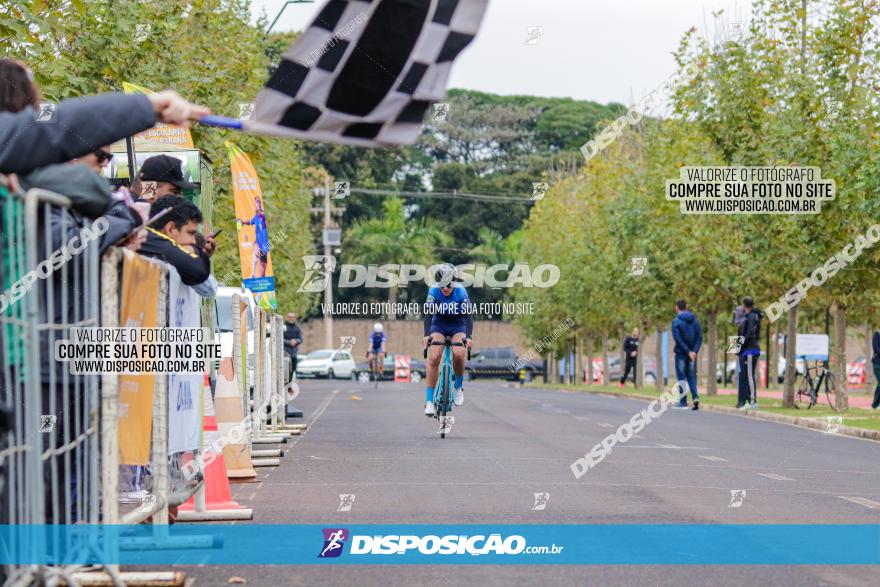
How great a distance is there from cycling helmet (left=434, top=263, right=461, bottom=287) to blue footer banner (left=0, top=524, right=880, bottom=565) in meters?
8.93

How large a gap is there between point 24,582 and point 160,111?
180 cm

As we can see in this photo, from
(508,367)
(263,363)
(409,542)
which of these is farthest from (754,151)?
(508,367)

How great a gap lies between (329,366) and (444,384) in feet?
188

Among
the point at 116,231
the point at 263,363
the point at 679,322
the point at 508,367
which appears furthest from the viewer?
the point at 508,367

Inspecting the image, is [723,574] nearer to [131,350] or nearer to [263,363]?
[131,350]

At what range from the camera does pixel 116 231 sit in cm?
686

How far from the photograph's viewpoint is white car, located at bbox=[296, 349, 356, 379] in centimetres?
7531

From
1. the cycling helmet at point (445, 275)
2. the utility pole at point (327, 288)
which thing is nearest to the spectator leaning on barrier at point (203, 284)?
the cycling helmet at point (445, 275)

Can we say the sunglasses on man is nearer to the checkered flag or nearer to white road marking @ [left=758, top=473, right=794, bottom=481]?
the checkered flag

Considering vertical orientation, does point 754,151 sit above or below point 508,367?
above

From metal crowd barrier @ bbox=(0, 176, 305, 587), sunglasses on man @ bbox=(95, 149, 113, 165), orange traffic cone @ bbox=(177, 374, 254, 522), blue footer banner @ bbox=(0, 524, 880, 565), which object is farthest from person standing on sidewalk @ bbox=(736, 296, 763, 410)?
sunglasses on man @ bbox=(95, 149, 113, 165)

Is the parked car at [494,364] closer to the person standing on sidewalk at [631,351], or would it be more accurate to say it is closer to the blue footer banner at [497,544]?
the person standing on sidewalk at [631,351]

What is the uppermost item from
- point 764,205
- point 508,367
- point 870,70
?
point 870,70

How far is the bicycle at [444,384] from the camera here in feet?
60.8
